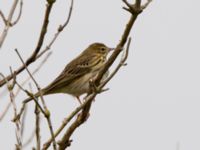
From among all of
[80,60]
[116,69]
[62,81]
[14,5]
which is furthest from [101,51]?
[116,69]

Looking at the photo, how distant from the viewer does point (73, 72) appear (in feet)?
35.5

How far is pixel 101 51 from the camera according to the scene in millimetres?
11352

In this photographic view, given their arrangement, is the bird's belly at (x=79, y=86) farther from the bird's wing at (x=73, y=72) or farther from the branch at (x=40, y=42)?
the branch at (x=40, y=42)

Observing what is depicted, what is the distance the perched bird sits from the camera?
33.8 ft

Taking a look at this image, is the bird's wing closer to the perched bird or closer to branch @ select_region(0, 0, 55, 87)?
the perched bird

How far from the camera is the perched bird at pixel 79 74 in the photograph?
1030 cm

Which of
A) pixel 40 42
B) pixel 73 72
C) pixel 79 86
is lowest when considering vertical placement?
pixel 79 86

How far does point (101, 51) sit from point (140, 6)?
6.96m

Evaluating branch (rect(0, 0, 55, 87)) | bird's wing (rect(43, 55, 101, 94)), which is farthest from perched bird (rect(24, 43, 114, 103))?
branch (rect(0, 0, 55, 87))

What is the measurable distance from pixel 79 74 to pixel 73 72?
0.26 metres

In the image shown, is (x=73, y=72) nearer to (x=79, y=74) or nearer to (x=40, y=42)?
(x=79, y=74)

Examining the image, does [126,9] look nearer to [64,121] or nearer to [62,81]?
[64,121]

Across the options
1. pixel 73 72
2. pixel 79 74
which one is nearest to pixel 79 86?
pixel 79 74

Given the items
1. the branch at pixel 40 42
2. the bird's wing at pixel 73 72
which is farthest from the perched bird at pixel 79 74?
the branch at pixel 40 42
